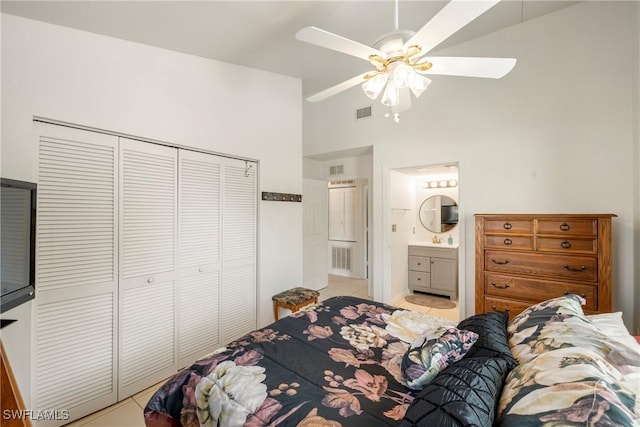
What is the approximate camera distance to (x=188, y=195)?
2430mm

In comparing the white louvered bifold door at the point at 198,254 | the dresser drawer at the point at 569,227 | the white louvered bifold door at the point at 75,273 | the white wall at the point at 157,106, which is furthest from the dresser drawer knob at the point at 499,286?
the white louvered bifold door at the point at 75,273

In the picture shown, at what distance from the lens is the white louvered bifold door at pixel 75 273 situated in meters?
1.70

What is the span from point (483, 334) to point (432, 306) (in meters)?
2.82

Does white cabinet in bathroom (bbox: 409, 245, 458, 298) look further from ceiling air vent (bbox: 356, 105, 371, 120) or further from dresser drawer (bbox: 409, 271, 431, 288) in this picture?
ceiling air vent (bbox: 356, 105, 371, 120)

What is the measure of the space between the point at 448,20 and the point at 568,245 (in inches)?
85.0

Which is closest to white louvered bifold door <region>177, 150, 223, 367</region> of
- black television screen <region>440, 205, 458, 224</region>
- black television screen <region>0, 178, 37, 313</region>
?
black television screen <region>0, 178, 37, 313</region>

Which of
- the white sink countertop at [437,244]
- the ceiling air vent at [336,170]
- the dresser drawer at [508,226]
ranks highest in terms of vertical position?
the ceiling air vent at [336,170]

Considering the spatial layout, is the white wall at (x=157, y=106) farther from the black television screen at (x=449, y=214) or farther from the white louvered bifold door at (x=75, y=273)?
the black television screen at (x=449, y=214)

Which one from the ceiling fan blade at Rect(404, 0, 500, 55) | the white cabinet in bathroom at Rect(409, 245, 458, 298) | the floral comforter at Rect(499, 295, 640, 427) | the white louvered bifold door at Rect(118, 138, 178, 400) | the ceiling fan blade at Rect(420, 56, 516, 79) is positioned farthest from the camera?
the white cabinet in bathroom at Rect(409, 245, 458, 298)

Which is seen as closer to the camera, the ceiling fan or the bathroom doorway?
the ceiling fan

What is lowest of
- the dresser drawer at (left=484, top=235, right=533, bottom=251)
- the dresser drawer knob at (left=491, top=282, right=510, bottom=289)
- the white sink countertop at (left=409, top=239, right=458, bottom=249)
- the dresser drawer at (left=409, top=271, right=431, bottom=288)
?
the dresser drawer at (left=409, top=271, right=431, bottom=288)

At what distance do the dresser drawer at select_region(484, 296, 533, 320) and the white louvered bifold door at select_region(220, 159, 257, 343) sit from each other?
2.45m

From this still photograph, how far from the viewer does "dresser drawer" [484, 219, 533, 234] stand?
7.70ft

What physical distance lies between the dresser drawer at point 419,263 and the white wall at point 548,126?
1.23 metres
